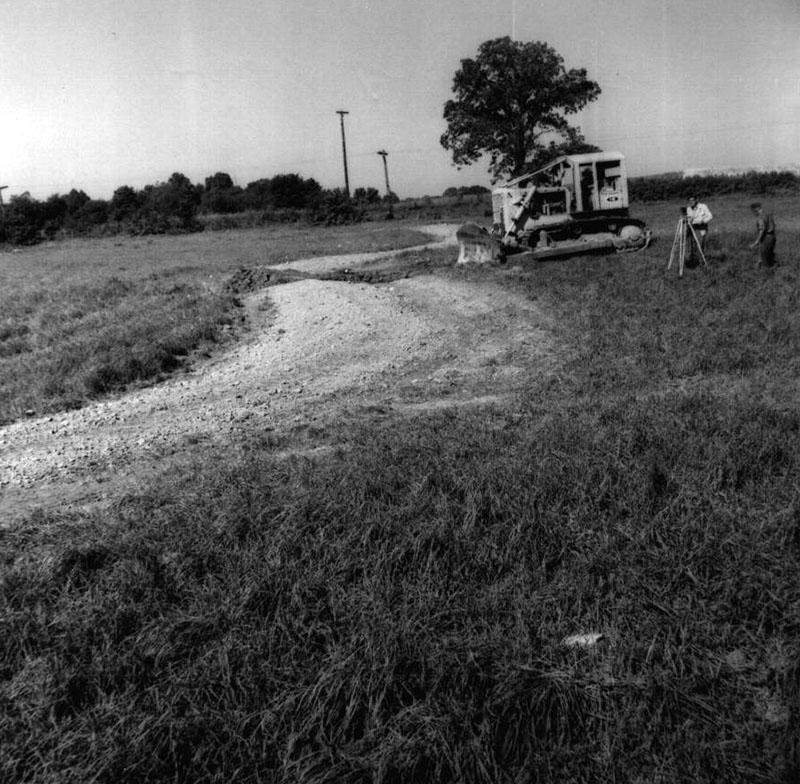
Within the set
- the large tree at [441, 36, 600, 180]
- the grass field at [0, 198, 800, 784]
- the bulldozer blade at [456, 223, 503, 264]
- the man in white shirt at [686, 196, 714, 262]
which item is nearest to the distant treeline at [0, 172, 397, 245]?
the large tree at [441, 36, 600, 180]

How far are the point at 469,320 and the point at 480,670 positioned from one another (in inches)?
339

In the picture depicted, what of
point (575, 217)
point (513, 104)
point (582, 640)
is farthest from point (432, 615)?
point (513, 104)

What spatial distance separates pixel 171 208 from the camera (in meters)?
63.5

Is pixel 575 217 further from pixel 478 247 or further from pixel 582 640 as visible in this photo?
pixel 582 640

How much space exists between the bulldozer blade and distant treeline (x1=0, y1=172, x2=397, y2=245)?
34.6 metres

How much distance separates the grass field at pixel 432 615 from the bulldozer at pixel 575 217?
12.0 m

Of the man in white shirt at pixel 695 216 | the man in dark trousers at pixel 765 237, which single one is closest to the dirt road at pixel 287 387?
the man in white shirt at pixel 695 216

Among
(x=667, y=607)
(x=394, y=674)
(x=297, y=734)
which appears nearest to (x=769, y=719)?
(x=667, y=607)

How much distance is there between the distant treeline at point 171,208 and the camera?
51.9m

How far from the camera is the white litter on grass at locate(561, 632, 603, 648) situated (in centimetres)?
309

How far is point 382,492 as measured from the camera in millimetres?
4445

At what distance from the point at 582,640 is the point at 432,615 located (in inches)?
28.5

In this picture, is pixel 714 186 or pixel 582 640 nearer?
pixel 582 640

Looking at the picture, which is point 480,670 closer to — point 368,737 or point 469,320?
point 368,737
